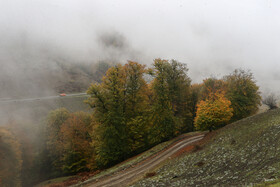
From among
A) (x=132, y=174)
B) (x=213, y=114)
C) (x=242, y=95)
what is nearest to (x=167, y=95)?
(x=213, y=114)

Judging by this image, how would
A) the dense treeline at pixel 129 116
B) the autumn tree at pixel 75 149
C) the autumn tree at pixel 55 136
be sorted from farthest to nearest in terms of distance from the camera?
the autumn tree at pixel 55 136
the autumn tree at pixel 75 149
the dense treeline at pixel 129 116

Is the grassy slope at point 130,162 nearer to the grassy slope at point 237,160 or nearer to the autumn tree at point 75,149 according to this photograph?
the autumn tree at point 75,149

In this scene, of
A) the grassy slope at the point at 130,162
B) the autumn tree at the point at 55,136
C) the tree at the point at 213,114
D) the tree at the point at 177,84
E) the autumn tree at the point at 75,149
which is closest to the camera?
the grassy slope at the point at 130,162

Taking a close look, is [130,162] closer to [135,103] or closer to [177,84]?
[135,103]

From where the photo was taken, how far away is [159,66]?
47281 millimetres

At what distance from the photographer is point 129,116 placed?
45.2 metres

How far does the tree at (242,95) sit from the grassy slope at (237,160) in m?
31.6

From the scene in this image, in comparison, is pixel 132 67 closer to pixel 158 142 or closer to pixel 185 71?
pixel 185 71

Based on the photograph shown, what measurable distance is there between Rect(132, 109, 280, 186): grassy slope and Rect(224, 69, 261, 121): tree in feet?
104

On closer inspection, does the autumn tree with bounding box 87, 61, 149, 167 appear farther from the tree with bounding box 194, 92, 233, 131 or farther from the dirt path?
the tree with bounding box 194, 92, 233, 131

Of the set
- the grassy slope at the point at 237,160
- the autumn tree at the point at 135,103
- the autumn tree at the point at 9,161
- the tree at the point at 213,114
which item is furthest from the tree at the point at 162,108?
the autumn tree at the point at 9,161

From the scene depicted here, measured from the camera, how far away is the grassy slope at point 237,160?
15.6m

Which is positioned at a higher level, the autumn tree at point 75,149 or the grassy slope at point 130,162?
the autumn tree at point 75,149

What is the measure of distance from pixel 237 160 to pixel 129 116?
29365 millimetres
